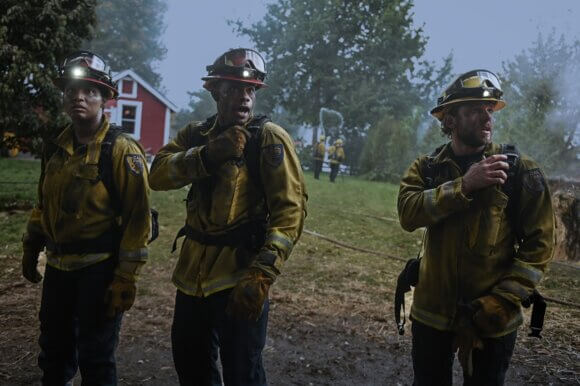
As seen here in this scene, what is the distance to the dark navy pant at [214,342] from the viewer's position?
262 centimetres

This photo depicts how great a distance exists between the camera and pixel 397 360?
457 cm

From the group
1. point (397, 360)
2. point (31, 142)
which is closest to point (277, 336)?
point (397, 360)

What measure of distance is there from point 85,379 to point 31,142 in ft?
30.0

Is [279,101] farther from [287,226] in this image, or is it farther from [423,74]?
[287,226]

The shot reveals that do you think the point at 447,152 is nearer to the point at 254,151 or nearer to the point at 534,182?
the point at 534,182

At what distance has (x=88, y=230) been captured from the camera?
299cm

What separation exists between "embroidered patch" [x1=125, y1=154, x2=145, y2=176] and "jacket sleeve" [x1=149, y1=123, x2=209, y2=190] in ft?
0.29

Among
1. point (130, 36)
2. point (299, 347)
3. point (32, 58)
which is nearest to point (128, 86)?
point (32, 58)

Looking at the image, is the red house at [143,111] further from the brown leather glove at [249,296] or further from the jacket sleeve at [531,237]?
the jacket sleeve at [531,237]

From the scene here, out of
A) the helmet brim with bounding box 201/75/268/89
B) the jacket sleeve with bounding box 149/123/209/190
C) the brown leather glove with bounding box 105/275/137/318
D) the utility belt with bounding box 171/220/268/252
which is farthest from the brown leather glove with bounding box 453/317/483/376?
the brown leather glove with bounding box 105/275/137/318

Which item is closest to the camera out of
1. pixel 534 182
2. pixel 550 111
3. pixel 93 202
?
pixel 534 182

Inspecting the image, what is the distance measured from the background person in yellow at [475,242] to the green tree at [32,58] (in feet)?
31.8

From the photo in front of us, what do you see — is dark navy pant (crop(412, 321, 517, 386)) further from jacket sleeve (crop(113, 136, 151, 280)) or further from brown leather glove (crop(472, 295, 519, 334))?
jacket sleeve (crop(113, 136, 151, 280))

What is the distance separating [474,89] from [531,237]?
0.87 m
